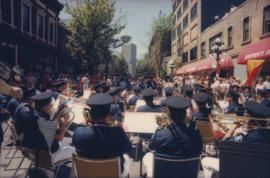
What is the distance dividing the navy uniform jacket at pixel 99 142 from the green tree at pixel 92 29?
689 inches

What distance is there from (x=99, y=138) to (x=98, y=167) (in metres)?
0.33

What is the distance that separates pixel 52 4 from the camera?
24.9 metres

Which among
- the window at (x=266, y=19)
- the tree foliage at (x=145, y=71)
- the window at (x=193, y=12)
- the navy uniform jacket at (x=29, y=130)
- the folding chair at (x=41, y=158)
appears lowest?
the folding chair at (x=41, y=158)

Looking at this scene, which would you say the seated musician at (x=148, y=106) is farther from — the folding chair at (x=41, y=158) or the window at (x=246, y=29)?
the window at (x=246, y=29)

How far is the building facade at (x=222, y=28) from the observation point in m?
15.5

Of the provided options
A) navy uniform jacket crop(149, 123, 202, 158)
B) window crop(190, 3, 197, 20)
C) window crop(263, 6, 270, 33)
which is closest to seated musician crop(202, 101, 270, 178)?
navy uniform jacket crop(149, 123, 202, 158)

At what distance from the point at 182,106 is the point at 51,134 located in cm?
191

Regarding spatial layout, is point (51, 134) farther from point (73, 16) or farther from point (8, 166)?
point (73, 16)

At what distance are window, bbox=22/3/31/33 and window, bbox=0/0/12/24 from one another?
238 centimetres

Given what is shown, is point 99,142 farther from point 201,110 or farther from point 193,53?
point 193,53

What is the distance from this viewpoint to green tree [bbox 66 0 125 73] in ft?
61.4

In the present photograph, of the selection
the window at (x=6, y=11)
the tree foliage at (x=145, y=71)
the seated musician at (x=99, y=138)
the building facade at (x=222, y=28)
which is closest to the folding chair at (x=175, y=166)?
the seated musician at (x=99, y=138)

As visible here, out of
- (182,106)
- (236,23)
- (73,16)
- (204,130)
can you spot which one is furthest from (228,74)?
(182,106)

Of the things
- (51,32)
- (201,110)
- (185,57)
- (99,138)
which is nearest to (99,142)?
(99,138)
